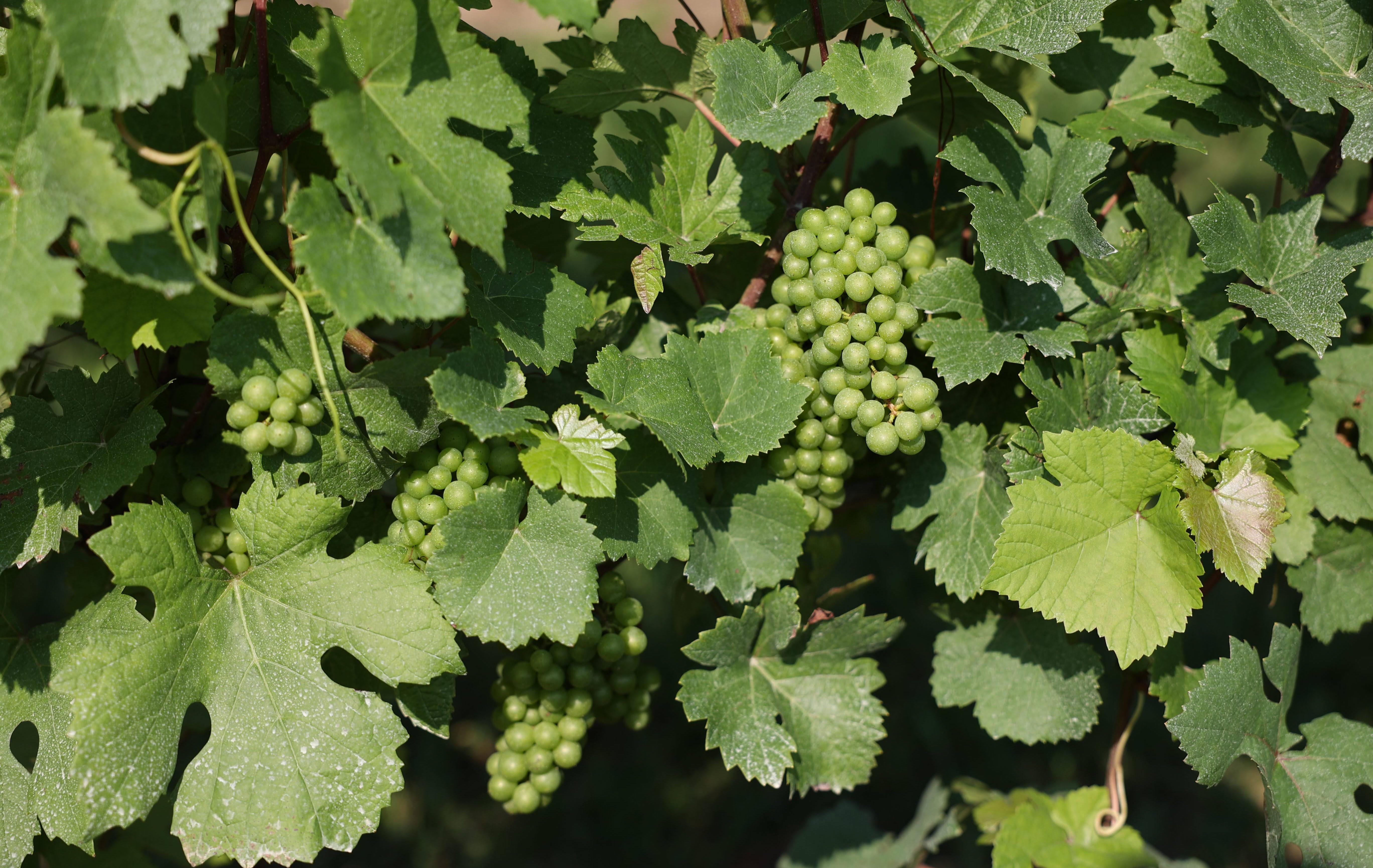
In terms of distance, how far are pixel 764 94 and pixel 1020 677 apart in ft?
4.13

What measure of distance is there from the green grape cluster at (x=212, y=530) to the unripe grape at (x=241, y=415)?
0.70 feet

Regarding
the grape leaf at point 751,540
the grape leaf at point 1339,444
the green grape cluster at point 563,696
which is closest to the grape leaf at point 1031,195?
the grape leaf at point 751,540

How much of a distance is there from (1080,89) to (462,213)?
1.28m

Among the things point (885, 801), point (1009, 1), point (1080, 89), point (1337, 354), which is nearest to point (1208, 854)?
point (885, 801)

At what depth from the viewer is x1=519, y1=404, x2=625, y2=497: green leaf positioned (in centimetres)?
135

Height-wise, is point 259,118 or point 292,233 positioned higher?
point 259,118

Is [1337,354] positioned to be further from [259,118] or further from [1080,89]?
[259,118]

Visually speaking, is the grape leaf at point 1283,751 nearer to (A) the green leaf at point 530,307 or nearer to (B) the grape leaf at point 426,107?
(A) the green leaf at point 530,307

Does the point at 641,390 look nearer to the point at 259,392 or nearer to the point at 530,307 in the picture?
the point at 530,307

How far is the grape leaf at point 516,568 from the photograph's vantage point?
1.37m

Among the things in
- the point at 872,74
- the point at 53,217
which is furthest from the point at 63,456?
the point at 872,74

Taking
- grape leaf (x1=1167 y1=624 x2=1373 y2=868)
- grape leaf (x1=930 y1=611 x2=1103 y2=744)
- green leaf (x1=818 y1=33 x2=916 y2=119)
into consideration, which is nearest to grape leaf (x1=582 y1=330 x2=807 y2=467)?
green leaf (x1=818 y1=33 x2=916 y2=119)

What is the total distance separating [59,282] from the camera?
1062mm

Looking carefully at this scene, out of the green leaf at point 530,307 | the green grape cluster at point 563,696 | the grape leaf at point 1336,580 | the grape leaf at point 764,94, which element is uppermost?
the grape leaf at point 764,94
